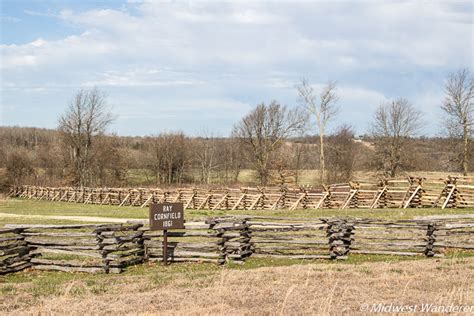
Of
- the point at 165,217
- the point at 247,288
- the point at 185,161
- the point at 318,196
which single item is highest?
the point at 185,161

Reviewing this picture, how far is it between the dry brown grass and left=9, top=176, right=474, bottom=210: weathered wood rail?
14922 mm

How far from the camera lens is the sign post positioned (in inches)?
540

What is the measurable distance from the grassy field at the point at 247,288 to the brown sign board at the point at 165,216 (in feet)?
3.82

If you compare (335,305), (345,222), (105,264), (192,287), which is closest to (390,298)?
(335,305)

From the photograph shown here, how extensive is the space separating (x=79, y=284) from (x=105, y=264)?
238 cm

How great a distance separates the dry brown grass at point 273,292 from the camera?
802 cm

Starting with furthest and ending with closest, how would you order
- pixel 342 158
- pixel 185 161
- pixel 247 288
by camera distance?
pixel 185 161
pixel 342 158
pixel 247 288

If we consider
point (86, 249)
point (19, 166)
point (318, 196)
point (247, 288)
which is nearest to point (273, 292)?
point (247, 288)

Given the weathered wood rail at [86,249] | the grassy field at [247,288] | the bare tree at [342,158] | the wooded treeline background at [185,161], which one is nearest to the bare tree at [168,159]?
the wooded treeline background at [185,161]

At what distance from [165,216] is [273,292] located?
549 centimetres

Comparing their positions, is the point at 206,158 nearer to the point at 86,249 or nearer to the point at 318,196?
the point at 318,196

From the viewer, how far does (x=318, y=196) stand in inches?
1209

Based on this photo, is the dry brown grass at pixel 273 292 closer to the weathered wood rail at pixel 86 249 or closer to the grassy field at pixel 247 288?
the grassy field at pixel 247 288

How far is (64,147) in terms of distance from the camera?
68438 mm
